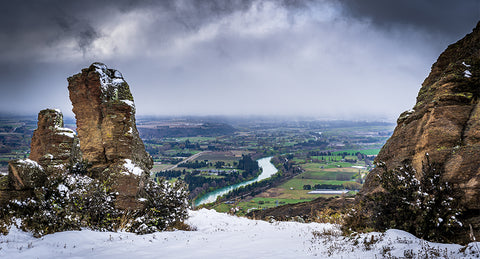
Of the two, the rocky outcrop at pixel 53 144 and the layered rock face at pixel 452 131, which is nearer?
the layered rock face at pixel 452 131

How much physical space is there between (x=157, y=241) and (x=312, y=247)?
214 inches

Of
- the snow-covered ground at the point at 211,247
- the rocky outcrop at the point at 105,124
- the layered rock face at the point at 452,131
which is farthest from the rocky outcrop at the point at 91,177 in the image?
the layered rock face at the point at 452,131

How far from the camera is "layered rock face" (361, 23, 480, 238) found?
6797mm

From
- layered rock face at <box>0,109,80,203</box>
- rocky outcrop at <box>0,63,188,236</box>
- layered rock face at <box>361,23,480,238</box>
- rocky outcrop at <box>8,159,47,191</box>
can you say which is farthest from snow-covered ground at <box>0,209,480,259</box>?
layered rock face at <box>0,109,80,203</box>

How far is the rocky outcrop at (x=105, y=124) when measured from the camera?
12.1 metres

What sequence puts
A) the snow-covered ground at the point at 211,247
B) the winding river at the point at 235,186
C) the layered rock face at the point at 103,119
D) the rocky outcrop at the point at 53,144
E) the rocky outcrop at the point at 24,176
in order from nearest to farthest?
the snow-covered ground at the point at 211,247, the rocky outcrop at the point at 24,176, the rocky outcrop at the point at 53,144, the layered rock face at the point at 103,119, the winding river at the point at 235,186

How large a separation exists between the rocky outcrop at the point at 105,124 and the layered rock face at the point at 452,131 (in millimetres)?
11581

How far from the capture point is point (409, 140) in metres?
9.93

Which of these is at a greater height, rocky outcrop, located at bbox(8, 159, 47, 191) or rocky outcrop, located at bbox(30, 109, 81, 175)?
rocky outcrop, located at bbox(30, 109, 81, 175)

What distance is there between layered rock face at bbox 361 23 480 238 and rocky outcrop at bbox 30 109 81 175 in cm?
1416

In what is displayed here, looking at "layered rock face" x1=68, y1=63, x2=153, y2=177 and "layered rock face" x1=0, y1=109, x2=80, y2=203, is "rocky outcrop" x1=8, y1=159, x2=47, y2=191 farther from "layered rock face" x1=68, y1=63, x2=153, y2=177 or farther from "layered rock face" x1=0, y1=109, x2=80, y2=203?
"layered rock face" x1=68, y1=63, x2=153, y2=177

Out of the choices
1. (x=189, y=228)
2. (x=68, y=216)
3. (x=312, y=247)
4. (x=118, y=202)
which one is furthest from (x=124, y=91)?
(x=312, y=247)

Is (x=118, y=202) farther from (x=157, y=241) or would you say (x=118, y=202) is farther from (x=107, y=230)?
(x=157, y=241)

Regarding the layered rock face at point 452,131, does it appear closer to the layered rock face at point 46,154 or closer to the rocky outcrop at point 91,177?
the rocky outcrop at point 91,177
